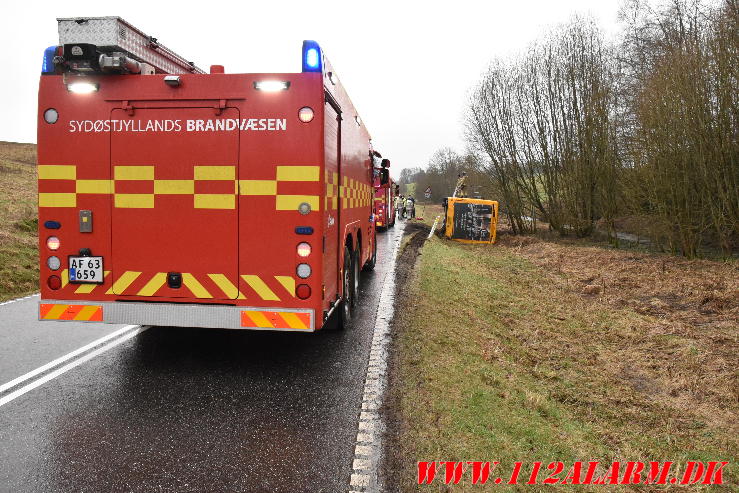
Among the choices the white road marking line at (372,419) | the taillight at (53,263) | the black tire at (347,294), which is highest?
the taillight at (53,263)

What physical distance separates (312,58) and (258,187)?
1301mm

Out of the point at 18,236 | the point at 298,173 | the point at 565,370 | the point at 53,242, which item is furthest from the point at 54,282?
the point at 18,236

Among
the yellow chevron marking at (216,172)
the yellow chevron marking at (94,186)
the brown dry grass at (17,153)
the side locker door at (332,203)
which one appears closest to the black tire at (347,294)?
the side locker door at (332,203)

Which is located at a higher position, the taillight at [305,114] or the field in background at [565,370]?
the taillight at [305,114]

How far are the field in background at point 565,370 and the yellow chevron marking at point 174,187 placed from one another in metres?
2.73

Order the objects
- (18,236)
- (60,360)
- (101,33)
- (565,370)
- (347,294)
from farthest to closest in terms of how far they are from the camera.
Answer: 1. (18,236)
2. (347,294)
3. (565,370)
4. (60,360)
5. (101,33)

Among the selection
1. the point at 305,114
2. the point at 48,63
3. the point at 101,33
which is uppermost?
the point at 101,33

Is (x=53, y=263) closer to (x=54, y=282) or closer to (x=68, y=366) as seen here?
(x=54, y=282)

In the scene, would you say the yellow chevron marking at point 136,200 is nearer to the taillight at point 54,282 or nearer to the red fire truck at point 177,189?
the red fire truck at point 177,189

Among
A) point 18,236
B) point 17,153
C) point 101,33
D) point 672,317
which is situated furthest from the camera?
point 17,153

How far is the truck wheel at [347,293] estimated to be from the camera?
23.0ft

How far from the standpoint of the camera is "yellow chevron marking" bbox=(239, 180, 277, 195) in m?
5.01

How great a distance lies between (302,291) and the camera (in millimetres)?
5102

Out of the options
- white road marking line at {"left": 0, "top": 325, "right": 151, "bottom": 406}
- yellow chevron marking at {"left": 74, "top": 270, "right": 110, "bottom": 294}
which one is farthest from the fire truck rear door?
white road marking line at {"left": 0, "top": 325, "right": 151, "bottom": 406}
